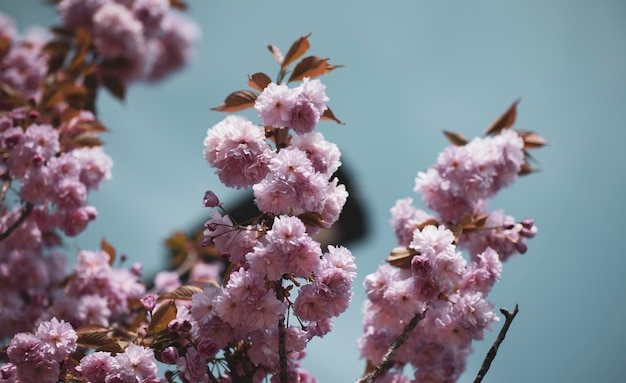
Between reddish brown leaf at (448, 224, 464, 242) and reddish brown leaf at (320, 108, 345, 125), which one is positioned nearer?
reddish brown leaf at (320, 108, 345, 125)

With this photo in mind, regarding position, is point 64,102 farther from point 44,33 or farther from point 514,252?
point 514,252

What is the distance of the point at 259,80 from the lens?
1.68 metres

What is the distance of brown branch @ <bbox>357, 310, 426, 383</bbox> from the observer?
5.14 ft

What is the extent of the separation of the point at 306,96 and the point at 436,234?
62 centimetres

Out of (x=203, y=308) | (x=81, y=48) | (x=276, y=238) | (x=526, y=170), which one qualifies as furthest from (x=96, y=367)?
(x=81, y=48)

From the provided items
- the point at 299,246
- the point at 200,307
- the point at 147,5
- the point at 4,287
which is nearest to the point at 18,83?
the point at 147,5

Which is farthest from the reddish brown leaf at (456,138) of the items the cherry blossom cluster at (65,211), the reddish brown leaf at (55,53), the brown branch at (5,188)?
the reddish brown leaf at (55,53)

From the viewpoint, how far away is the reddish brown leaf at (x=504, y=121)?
2.36 meters

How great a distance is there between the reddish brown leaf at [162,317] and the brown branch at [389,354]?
62 centimetres

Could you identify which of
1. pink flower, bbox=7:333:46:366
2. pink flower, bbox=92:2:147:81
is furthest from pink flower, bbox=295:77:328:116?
pink flower, bbox=92:2:147:81

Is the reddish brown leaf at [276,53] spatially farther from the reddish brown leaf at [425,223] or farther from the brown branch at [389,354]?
the brown branch at [389,354]

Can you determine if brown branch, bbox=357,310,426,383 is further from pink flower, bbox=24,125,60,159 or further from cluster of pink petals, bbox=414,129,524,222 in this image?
pink flower, bbox=24,125,60,159

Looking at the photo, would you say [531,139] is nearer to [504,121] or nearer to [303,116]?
[504,121]

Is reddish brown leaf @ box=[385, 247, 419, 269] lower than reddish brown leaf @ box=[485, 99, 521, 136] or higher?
lower
